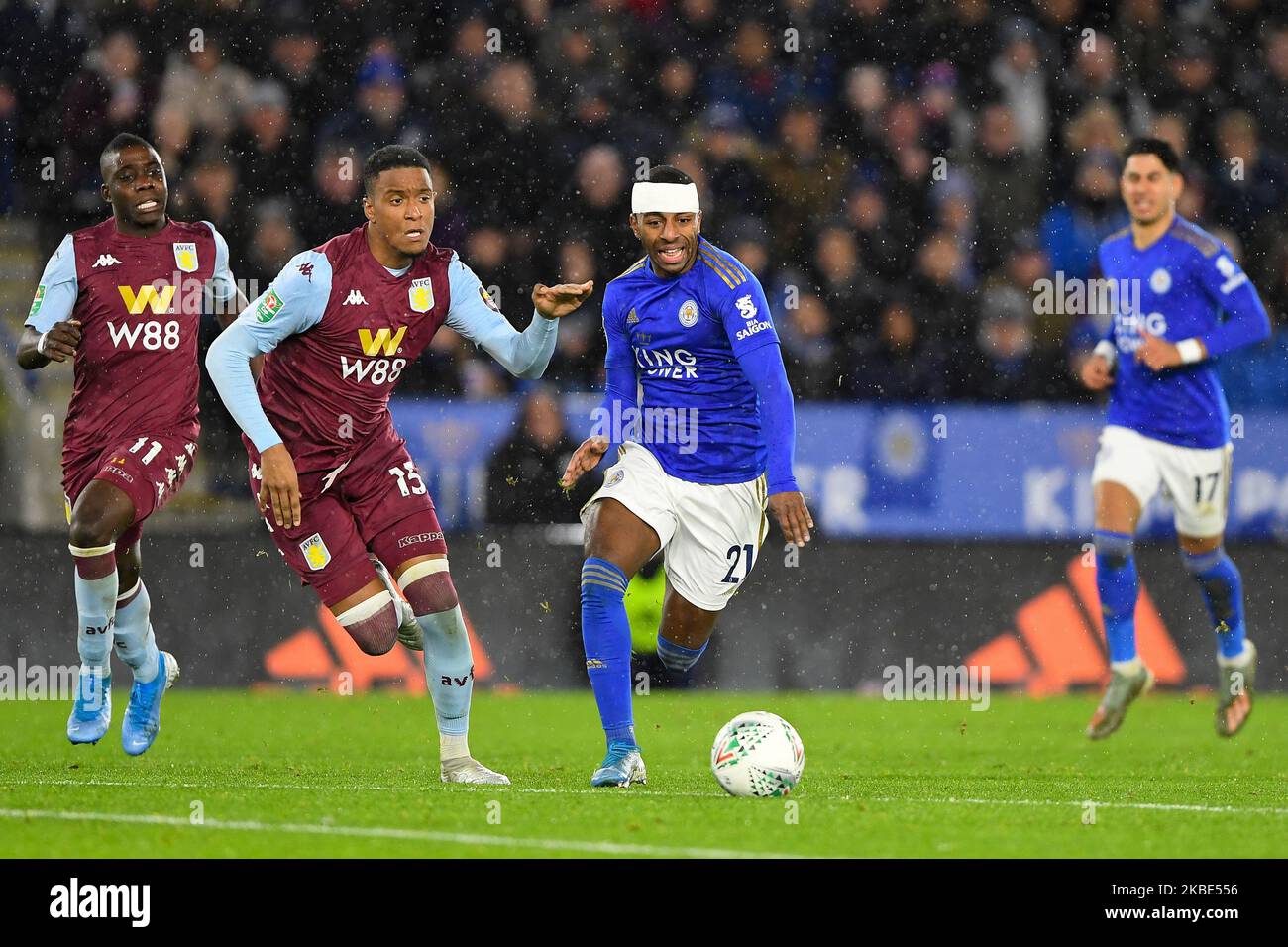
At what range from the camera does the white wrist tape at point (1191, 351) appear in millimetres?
8719

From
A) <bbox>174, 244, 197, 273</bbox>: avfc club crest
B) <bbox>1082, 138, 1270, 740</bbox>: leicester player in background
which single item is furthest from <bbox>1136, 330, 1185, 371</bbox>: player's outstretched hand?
<bbox>174, 244, 197, 273</bbox>: avfc club crest

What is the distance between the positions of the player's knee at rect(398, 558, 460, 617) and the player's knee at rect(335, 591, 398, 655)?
15 centimetres

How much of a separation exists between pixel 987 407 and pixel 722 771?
6.69 m

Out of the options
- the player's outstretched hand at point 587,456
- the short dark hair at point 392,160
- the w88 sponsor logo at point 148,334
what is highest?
the short dark hair at point 392,160

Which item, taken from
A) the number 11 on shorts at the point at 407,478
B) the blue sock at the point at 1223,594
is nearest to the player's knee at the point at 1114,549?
the blue sock at the point at 1223,594

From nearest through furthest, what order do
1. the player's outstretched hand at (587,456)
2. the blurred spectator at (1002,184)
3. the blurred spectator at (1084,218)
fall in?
the player's outstretched hand at (587,456) → the blurred spectator at (1084,218) → the blurred spectator at (1002,184)

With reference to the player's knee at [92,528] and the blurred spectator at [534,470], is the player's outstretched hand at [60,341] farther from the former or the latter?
the blurred spectator at [534,470]

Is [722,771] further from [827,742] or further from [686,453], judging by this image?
[827,742]

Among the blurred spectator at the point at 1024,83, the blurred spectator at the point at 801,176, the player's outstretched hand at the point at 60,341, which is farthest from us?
the blurred spectator at the point at 1024,83

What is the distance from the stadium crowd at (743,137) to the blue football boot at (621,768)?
20.3ft

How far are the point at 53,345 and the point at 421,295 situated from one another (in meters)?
1.64

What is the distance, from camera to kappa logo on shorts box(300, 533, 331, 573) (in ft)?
25.5

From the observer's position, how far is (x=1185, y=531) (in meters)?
9.30

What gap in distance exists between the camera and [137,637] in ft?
29.6
